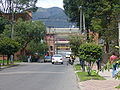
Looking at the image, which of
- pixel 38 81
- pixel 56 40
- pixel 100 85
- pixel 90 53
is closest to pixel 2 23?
pixel 90 53

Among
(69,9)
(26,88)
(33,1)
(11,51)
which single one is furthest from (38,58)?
(26,88)

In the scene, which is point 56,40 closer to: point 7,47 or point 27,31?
point 27,31

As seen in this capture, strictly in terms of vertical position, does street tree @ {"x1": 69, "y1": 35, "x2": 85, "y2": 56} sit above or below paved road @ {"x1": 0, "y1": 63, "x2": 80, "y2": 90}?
above

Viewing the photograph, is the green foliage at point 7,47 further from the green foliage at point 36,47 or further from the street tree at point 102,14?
the green foliage at point 36,47

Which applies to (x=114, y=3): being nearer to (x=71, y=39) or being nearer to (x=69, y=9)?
(x=71, y=39)

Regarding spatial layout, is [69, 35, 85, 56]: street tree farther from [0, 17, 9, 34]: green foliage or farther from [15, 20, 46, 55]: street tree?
[0, 17, 9, 34]: green foliage

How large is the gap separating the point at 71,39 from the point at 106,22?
15.5 feet

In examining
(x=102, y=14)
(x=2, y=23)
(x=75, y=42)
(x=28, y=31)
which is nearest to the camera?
(x=75, y=42)

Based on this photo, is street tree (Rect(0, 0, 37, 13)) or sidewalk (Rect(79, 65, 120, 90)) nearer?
sidewalk (Rect(79, 65, 120, 90))

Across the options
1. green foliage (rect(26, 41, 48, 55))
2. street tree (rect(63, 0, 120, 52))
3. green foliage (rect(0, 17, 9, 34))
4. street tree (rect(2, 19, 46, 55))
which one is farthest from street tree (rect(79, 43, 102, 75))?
green foliage (rect(0, 17, 9, 34))

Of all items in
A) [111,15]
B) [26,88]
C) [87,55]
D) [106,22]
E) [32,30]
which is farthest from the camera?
[32,30]

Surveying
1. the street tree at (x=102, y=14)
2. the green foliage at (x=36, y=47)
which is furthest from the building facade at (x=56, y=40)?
the street tree at (x=102, y=14)

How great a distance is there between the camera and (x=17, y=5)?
61688mm

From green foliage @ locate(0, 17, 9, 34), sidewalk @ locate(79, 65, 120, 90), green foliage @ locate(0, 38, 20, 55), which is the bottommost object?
sidewalk @ locate(79, 65, 120, 90)
